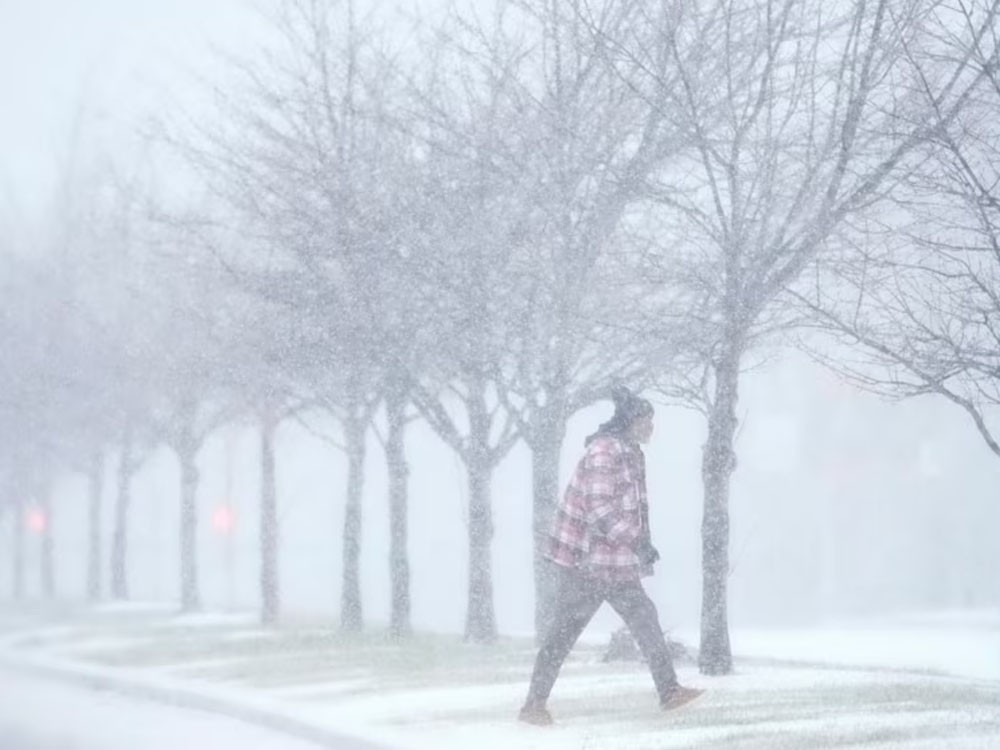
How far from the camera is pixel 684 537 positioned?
7512 centimetres

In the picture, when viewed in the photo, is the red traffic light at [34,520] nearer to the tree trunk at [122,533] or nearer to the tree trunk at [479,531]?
the tree trunk at [122,533]

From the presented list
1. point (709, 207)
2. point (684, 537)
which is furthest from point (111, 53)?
point (684, 537)

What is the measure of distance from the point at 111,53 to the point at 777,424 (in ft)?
76.8

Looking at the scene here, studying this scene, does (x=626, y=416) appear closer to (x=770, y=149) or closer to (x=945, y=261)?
(x=945, y=261)

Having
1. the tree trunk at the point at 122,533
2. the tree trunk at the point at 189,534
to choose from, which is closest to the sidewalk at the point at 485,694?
the tree trunk at the point at 189,534

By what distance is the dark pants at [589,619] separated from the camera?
10.9 metres

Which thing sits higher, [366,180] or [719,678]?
[366,180]

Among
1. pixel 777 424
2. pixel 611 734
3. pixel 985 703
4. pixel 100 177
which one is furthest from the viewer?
pixel 777 424

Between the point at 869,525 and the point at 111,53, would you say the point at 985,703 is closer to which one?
the point at 111,53

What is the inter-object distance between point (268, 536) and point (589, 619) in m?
12.4

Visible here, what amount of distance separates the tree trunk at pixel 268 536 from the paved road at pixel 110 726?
6713 millimetres

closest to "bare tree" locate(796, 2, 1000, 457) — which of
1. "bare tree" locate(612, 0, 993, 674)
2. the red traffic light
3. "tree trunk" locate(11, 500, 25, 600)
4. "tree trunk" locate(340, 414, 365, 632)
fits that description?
"bare tree" locate(612, 0, 993, 674)

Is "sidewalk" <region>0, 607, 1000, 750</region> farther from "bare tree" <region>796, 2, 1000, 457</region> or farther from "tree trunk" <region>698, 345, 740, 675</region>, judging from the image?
"bare tree" <region>796, 2, 1000, 457</region>

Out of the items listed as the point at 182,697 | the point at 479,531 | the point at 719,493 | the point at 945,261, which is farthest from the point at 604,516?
the point at 479,531
